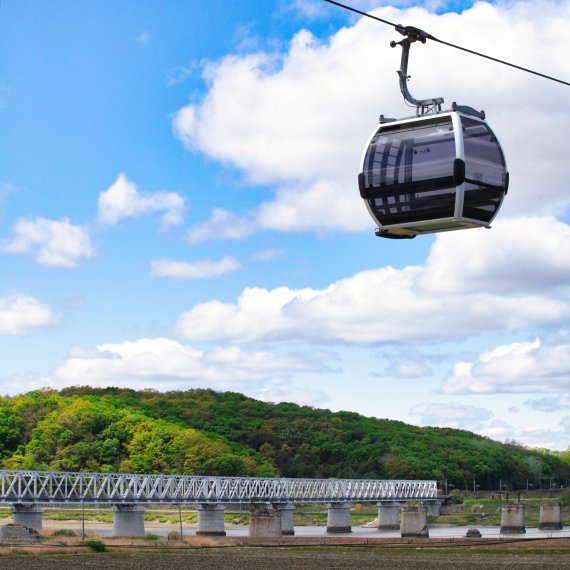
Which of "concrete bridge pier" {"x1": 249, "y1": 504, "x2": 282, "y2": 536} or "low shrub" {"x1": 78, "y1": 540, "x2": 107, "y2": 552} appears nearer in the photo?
"low shrub" {"x1": 78, "y1": 540, "x2": 107, "y2": 552}

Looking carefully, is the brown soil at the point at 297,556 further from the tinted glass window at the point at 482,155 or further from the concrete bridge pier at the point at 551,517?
the concrete bridge pier at the point at 551,517

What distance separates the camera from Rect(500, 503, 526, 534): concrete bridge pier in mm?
94375

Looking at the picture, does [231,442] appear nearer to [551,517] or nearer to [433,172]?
[551,517]

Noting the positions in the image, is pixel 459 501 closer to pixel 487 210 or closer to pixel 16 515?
pixel 16 515

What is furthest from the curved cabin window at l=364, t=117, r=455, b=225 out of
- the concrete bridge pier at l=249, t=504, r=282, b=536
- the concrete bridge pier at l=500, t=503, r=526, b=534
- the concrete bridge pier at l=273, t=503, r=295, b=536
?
the concrete bridge pier at l=500, t=503, r=526, b=534

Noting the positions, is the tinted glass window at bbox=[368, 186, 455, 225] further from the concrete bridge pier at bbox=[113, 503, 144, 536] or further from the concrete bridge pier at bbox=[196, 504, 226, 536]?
the concrete bridge pier at bbox=[196, 504, 226, 536]

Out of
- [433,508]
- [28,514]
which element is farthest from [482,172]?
[433,508]

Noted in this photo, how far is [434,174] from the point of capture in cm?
2030

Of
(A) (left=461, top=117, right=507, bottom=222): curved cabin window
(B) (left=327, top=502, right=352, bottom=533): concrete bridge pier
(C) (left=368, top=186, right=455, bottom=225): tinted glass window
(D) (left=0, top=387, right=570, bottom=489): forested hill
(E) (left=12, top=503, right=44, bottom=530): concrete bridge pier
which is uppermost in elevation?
(D) (left=0, top=387, right=570, bottom=489): forested hill

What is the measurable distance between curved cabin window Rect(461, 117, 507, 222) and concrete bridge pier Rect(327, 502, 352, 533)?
283 feet

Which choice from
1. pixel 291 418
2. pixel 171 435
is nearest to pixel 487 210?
pixel 171 435

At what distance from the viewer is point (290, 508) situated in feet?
319

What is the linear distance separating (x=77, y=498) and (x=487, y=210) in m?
59.7

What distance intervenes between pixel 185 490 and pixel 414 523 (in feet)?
75.7
